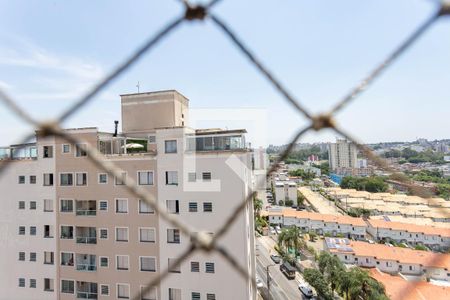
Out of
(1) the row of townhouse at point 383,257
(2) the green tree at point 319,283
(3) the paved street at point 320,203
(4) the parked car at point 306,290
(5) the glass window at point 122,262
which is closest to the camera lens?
(5) the glass window at point 122,262

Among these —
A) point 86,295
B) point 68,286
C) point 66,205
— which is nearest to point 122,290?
point 86,295

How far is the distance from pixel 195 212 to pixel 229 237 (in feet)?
2.91

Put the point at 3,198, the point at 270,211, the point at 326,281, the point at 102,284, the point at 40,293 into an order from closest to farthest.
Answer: the point at 102,284 < the point at 40,293 < the point at 3,198 < the point at 326,281 < the point at 270,211

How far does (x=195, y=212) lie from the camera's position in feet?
23.1

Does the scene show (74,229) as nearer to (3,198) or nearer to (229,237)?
(3,198)

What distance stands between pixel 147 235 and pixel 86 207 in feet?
5.62

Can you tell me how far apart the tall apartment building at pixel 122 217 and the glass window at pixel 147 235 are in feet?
0.07

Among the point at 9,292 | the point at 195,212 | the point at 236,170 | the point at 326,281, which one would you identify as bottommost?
the point at 326,281

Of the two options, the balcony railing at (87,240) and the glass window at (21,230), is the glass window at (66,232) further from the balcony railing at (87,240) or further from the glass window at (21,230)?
the glass window at (21,230)

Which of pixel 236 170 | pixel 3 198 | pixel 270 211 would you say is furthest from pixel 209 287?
pixel 270 211

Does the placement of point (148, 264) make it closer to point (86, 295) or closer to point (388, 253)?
point (86, 295)

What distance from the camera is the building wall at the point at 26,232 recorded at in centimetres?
802

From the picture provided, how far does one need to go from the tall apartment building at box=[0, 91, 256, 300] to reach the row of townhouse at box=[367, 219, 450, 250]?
21745 millimetres

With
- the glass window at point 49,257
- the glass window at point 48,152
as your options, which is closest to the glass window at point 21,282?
the glass window at point 49,257
